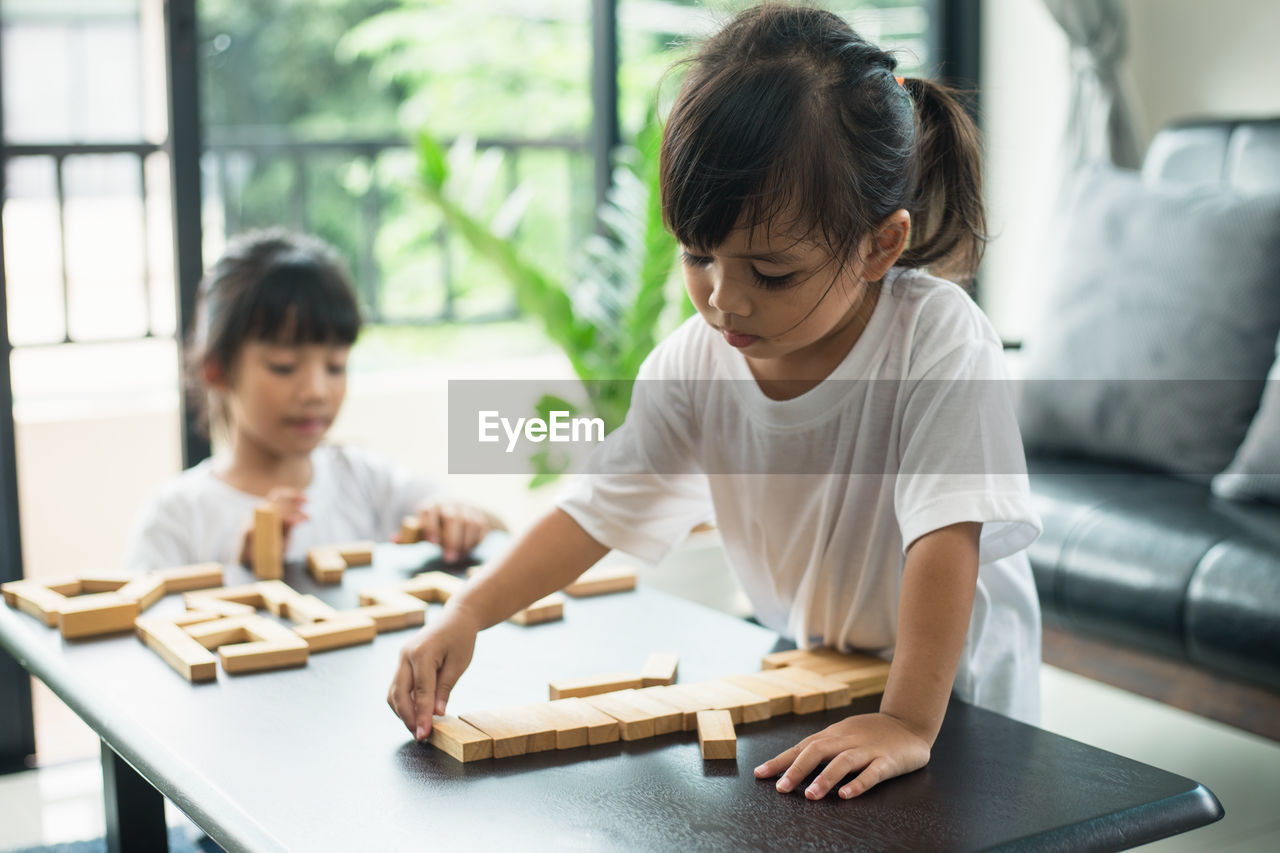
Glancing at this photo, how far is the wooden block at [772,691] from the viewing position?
1.05m

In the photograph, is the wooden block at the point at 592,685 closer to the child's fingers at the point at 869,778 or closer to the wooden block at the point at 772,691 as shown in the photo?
the wooden block at the point at 772,691

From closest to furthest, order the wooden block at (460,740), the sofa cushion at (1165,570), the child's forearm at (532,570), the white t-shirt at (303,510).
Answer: the wooden block at (460,740)
the child's forearm at (532,570)
the white t-shirt at (303,510)
the sofa cushion at (1165,570)

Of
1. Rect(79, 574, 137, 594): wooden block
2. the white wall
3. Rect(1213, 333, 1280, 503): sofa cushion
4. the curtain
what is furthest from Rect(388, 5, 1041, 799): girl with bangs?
the curtain

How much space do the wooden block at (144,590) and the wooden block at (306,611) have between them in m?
0.14

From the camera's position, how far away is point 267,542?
4.98ft

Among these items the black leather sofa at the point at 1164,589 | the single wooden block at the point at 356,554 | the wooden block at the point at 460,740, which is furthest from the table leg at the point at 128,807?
the black leather sofa at the point at 1164,589

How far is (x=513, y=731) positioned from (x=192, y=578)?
639mm

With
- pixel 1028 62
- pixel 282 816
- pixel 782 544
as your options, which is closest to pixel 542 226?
pixel 1028 62

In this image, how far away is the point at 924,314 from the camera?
1.16 metres

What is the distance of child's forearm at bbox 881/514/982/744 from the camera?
98 centimetres

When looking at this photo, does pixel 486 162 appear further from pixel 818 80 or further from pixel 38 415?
pixel 818 80

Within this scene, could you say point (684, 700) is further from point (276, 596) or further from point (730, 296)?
point (276, 596)
